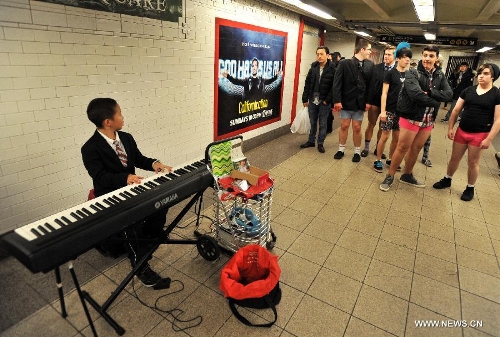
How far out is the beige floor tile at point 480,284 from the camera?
98.6 inches

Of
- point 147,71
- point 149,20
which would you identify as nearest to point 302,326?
point 147,71

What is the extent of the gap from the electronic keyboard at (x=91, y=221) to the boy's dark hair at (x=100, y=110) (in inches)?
21.8

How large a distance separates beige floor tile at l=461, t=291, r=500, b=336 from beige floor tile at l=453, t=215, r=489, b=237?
120 cm

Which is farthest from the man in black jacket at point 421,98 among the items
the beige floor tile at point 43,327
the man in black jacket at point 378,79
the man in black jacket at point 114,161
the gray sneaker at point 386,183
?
the beige floor tile at point 43,327

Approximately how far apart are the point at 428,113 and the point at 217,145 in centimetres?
292

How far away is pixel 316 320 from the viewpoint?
2168 mm

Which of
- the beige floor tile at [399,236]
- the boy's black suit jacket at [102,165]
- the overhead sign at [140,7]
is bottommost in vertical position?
the beige floor tile at [399,236]

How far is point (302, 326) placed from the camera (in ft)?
6.93

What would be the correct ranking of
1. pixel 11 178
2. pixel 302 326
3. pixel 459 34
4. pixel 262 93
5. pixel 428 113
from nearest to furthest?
pixel 302 326, pixel 11 178, pixel 428 113, pixel 262 93, pixel 459 34

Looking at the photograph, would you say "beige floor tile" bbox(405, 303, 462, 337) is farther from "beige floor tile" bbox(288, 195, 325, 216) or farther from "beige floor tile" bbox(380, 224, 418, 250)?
"beige floor tile" bbox(288, 195, 325, 216)

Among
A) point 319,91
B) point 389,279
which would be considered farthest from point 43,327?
point 319,91

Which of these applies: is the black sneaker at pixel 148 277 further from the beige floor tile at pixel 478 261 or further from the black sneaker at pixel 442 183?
the black sneaker at pixel 442 183

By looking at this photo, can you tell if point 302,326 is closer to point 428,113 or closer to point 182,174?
point 182,174

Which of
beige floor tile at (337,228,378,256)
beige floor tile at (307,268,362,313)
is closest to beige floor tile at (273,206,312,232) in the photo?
beige floor tile at (337,228,378,256)
